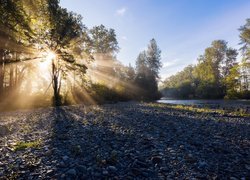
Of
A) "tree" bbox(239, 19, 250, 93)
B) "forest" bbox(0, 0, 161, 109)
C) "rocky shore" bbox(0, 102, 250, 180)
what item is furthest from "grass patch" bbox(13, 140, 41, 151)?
"tree" bbox(239, 19, 250, 93)

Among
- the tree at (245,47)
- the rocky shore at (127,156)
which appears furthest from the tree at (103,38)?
the rocky shore at (127,156)

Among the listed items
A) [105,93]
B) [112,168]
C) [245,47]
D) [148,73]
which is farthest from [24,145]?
[148,73]

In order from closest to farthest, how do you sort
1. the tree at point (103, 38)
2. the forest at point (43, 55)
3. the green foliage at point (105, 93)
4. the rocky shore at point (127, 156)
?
the rocky shore at point (127, 156)
the forest at point (43, 55)
the green foliage at point (105, 93)
the tree at point (103, 38)

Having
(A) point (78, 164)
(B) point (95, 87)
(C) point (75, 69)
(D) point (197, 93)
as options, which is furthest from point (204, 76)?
(A) point (78, 164)

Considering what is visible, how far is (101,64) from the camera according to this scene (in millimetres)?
59938

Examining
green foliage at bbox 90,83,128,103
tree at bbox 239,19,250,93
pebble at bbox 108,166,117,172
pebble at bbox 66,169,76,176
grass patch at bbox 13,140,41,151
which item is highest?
tree at bbox 239,19,250,93

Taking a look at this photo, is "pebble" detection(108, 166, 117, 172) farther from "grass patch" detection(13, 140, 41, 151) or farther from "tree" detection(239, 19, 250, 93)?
"tree" detection(239, 19, 250, 93)

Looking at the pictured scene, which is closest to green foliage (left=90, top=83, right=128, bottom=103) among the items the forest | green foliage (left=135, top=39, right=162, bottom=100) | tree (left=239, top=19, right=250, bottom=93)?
the forest

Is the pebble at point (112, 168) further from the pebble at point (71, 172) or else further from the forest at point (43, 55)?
the forest at point (43, 55)

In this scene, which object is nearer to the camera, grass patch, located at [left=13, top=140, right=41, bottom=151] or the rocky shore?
the rocky shore

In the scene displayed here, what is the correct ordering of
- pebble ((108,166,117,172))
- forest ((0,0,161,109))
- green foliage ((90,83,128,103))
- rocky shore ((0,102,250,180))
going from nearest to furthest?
rocky shore ((0,102,250,180)) < pebble ((108,166,117,172)) < forest ((0,0,161,109)) < green foliage ((90,83,128,103))

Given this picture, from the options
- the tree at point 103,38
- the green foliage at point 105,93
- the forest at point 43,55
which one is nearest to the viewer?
the forest at point 43,55

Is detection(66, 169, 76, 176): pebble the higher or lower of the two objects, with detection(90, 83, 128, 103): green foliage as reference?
lower

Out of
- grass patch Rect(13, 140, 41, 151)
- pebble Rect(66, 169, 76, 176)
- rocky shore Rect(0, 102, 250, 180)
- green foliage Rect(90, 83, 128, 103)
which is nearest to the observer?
pebble Rect(66, 169, 76, 176)
